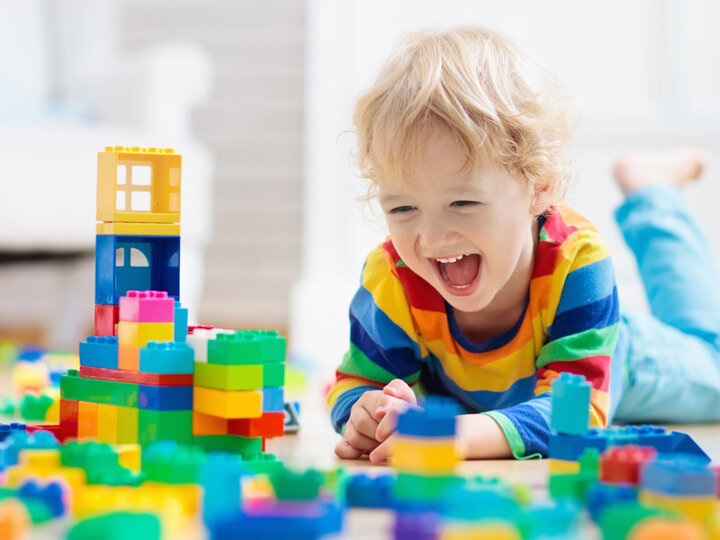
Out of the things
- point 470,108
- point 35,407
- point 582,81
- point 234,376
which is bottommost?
point 35,407

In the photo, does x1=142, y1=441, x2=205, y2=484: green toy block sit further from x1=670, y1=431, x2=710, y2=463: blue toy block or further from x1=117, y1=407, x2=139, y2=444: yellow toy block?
x1=670, y1=431, x2=710, y2=463: blue toy block

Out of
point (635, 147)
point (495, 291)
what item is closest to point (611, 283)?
point (495, 291)

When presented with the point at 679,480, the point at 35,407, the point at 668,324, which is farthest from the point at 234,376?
the point at 668,324

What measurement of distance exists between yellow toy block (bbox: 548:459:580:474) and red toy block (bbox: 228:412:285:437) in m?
0.24

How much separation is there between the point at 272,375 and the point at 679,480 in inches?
14.3

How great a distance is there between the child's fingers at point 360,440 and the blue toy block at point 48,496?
40 cm

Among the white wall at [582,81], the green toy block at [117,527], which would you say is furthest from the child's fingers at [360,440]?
the white wall at [582,81]

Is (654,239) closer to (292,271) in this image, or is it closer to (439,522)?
(439,522)

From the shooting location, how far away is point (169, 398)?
0.81m

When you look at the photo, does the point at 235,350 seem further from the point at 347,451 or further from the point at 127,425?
the point at 347,451

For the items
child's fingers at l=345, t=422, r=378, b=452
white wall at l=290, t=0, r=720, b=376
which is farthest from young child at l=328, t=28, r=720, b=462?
white wall at l=290, t=0, r=720, b=376

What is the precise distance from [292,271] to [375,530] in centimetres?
284

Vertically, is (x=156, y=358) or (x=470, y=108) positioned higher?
(x=470, y=108)

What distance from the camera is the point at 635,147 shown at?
262cm
